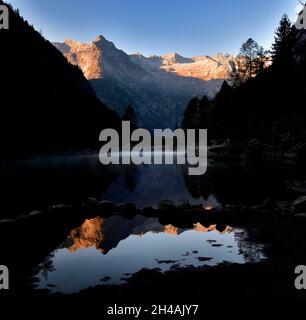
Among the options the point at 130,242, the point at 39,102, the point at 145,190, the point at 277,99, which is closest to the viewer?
the point at 130,242

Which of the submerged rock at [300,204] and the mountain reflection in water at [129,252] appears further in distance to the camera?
the submerged rock at [300,204]

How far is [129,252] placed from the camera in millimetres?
15180

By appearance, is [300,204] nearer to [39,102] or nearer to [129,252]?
[129,252]

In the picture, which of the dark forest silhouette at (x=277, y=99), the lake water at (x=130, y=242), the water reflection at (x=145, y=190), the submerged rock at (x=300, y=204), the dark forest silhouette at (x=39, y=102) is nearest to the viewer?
the lake water at (x=130, y=242)

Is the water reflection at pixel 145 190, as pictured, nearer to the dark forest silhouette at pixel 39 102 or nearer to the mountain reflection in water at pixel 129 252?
the mountain reflection in water at pixel 129 252

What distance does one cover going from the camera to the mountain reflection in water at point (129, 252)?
12.2m

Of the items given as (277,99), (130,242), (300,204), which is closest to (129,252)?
(130,242)

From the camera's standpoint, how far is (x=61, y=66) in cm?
16312

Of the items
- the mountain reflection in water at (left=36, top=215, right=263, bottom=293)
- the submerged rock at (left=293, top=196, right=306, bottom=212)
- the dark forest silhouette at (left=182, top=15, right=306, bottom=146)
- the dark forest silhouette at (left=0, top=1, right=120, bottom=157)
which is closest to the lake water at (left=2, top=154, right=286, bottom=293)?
the mountain reflection in water at (left=36, top=215, right=263, bottom=293)

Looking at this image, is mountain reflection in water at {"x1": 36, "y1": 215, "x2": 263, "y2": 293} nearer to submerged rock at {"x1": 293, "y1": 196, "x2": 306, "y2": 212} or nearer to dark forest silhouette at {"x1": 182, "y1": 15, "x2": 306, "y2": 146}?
submerged rock at {"x1": 293, "y1": 196, "x2": 306, "y2": 212}

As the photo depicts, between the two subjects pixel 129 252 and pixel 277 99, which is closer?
pixel 129 252

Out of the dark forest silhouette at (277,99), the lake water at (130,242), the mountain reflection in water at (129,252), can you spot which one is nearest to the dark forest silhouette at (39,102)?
the dark forest silhouette at (277,99)
